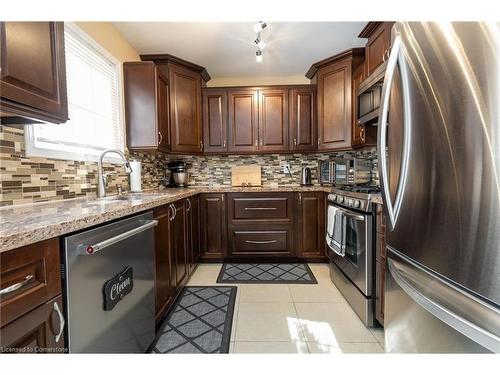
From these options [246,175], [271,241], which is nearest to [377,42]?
[246,175]

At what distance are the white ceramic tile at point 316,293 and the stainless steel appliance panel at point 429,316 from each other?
0.98 meters

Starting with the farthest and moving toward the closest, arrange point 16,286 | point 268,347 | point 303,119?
point 303,119, point 268,347, point 16,286

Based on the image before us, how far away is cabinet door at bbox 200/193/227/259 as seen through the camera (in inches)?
113

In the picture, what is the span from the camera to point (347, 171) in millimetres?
2582

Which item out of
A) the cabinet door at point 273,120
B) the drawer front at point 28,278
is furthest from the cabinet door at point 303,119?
the drawer front at point 28,278

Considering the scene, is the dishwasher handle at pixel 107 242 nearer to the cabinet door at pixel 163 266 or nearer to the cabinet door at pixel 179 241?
the cabinet door at pixel 163 266

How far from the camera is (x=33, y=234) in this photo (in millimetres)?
Result: 638

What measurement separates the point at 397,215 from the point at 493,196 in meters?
0.39

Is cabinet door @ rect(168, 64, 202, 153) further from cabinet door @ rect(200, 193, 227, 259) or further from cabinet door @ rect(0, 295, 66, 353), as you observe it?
cabinet door @ rect(0, 295, 66, 353)

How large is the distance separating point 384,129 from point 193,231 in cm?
206

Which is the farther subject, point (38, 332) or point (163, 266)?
point (163, 266)

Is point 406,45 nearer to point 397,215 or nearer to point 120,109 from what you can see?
point 397,215

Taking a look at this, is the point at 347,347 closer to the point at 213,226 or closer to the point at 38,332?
the point at 38,332

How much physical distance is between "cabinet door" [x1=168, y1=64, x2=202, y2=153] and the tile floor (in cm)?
161
